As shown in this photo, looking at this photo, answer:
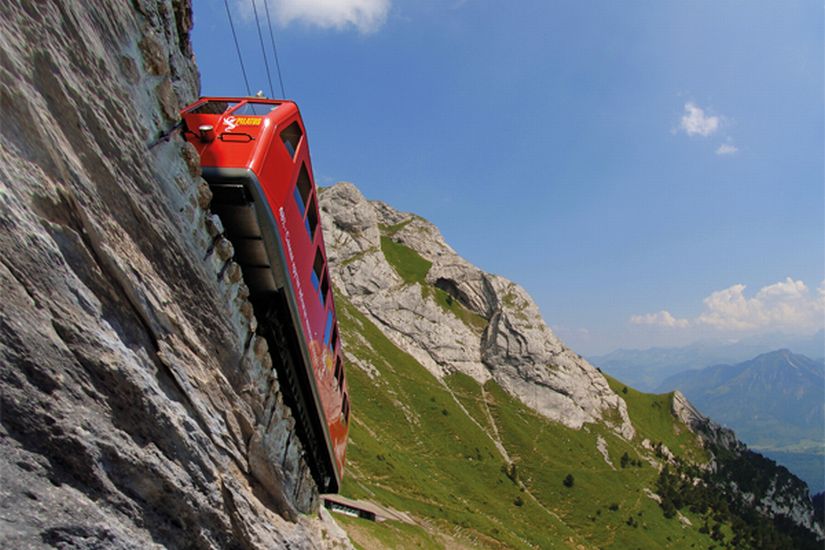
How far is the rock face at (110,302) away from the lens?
5.07m

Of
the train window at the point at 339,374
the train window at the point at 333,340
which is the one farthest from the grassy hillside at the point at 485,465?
the train window at the point at 333,340

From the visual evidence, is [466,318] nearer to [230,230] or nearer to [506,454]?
[506,454]

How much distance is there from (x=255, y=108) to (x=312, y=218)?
127 inches

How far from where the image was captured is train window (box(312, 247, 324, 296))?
12.5m

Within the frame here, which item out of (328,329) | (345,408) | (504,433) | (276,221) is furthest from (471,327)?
(276,221)

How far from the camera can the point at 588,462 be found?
10306cm

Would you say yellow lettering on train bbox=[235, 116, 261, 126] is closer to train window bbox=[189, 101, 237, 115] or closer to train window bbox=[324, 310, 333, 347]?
train window bbox=[189, 101, 237, 115]

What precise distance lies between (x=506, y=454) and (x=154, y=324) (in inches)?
4023

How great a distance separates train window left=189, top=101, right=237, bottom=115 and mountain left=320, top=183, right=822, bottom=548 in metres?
38.8

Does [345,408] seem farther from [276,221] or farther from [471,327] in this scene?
[471,327]

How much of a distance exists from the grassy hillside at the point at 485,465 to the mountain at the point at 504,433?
372 millimetres

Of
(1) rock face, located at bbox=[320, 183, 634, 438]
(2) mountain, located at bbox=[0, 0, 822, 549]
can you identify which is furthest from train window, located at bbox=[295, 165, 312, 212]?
(1) rock face, located at bbox=[320, 183, 634, 438]

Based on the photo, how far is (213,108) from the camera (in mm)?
10492

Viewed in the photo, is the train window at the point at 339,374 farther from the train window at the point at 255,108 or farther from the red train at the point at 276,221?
the train window at the point at 255,108
